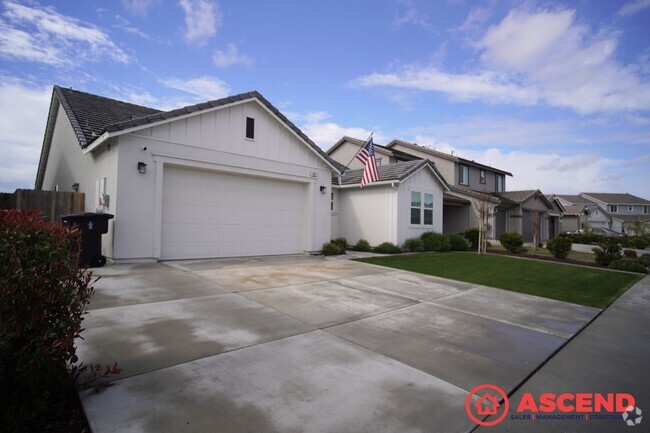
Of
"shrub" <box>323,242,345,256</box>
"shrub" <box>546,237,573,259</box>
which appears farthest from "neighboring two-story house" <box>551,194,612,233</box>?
"shrub" <box>323,242,345,256</box>

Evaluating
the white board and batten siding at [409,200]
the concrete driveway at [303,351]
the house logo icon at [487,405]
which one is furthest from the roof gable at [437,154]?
the house logo icon at [487,405]

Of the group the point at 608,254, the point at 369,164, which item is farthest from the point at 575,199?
the point at 369,164

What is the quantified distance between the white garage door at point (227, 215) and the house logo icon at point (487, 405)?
29.8 feet

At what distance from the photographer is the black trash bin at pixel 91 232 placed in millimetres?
7938

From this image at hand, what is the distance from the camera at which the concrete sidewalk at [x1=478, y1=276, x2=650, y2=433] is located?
8.38 feet

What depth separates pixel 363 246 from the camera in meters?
15.4

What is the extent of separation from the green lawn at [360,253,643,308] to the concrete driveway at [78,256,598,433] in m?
1.21

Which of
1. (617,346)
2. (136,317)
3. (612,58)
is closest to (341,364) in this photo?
(136,317)

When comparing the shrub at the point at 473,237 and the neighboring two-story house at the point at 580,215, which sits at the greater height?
the neighboring two-story house at the point at 580,215

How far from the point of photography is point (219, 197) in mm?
10680

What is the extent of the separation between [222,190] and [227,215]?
33.0 inches

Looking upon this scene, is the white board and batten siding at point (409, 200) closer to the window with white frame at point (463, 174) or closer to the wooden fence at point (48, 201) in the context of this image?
the window with white frame at point (463, 174)

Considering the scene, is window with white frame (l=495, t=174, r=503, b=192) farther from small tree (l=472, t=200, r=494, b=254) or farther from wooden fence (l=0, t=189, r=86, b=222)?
wooden fence (l=0, t=189, r=86, b=222)

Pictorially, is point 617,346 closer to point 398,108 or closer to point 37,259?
point 37,259
